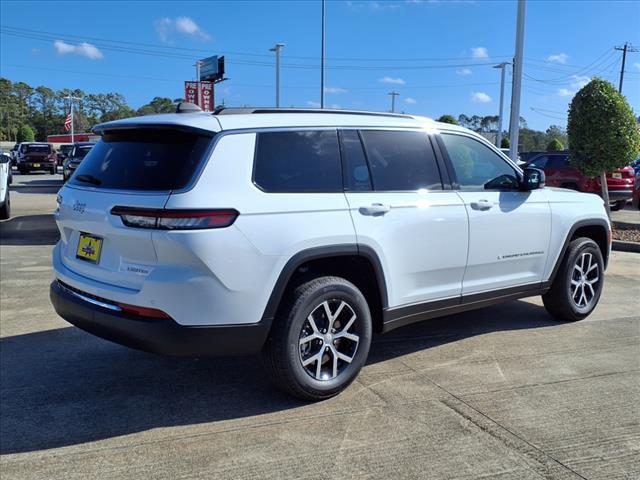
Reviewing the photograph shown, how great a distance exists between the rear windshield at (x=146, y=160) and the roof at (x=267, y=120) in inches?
2.7

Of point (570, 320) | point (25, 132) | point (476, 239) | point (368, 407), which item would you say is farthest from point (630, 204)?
point (25, 132)

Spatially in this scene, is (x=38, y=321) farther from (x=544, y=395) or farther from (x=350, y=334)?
(x=544, y=395)

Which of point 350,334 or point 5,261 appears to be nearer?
point 350,334

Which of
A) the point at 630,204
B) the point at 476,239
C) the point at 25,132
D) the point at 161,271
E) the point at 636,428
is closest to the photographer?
the point at 161,271

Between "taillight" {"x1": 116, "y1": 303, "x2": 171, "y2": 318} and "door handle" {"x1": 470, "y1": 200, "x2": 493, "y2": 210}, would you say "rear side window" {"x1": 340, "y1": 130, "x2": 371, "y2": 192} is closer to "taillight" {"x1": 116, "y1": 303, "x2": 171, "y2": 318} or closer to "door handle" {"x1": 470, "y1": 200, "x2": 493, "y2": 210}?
"door handle" {"x1": 470, "y1": 200, "x2": 493, "y2": 210}

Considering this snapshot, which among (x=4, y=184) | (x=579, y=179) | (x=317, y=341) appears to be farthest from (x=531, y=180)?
(x=579, y=179)

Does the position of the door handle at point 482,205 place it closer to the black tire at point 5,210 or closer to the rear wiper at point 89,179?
the rear wiper at point 89,179

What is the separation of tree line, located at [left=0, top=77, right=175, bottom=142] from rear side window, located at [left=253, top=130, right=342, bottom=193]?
88.3 m

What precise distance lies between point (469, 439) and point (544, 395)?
907 mm

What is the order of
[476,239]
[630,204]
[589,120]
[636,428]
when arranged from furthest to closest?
[630,204], [589,120], [476,239], [636,428]

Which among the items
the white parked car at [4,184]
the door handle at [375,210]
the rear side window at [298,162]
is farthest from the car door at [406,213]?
the white parked car at [4,184]

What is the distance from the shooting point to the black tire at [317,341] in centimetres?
362

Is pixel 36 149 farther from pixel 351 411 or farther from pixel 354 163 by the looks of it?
pixel 351 411

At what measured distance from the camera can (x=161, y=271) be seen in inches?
129
